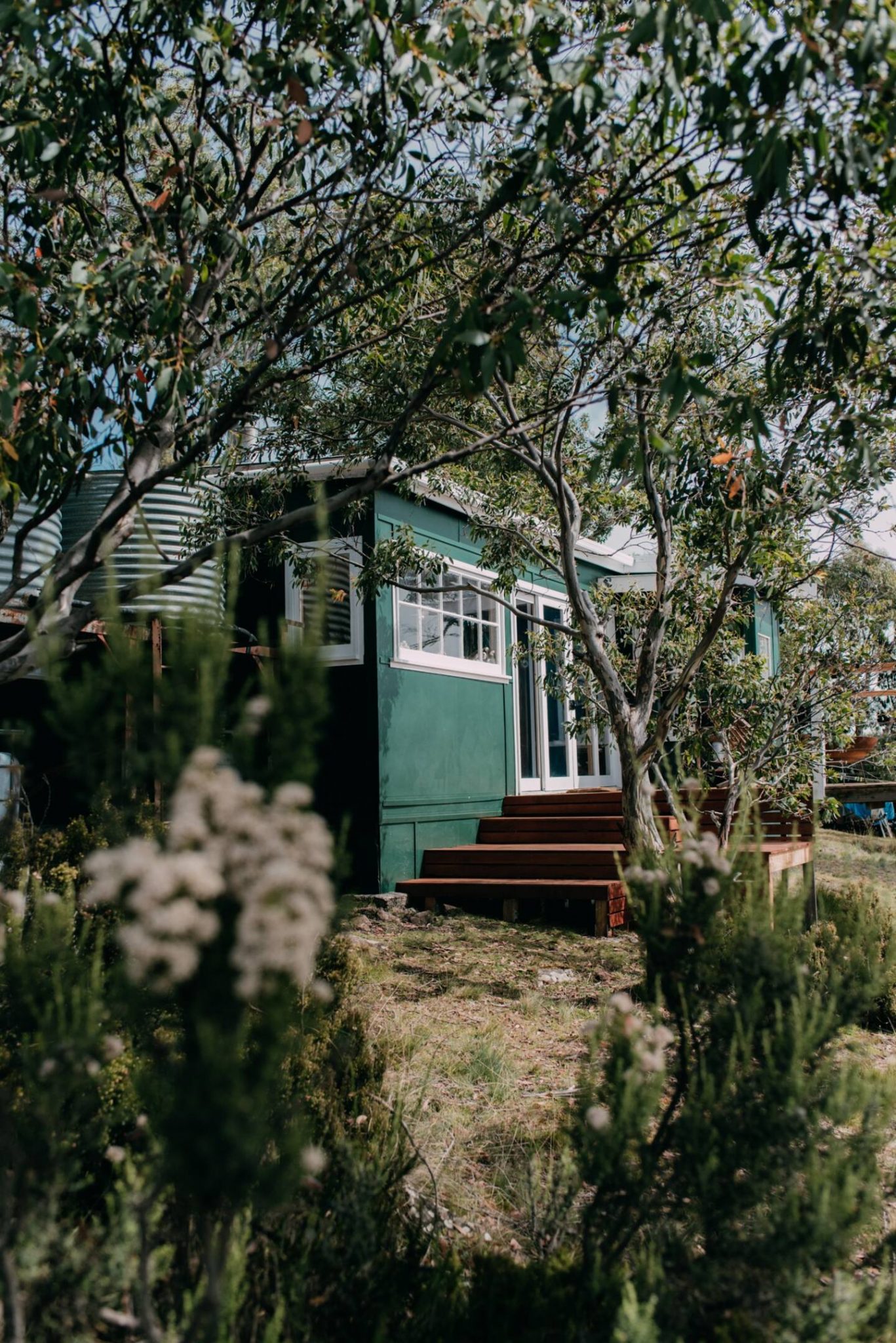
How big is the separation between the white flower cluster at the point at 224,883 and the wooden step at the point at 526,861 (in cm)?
755

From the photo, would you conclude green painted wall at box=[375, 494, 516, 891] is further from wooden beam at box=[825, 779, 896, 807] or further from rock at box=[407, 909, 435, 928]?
wooden beam at box=[825, 779, 896, 807]

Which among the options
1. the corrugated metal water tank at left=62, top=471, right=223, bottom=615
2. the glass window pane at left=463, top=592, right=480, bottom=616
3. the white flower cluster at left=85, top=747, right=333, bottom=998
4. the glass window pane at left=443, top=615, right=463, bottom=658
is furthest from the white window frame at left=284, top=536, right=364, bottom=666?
the white flower cluster at left=85, top=747, right=333, bottom=998

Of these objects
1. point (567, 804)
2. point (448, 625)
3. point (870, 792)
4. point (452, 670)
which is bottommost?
point (567, 804)

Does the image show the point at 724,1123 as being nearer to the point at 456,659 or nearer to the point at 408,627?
the point at 408,627

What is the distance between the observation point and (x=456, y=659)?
11086 mm

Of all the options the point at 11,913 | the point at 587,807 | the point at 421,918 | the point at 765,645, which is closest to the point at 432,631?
the point at 587,807

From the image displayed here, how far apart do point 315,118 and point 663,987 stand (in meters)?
3.87

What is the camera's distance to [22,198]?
5664 millimetres

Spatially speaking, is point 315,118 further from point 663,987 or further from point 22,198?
point 663,987

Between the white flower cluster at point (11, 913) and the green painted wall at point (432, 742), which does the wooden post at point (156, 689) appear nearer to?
the white flower cluster at point (11, 913)

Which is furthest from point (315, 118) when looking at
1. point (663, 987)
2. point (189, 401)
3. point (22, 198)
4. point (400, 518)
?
point (400, 518)

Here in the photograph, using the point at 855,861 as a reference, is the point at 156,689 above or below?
above

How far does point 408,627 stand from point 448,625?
0.86 metres

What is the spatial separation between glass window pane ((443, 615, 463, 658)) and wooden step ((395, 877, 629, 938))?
2.45 meters
